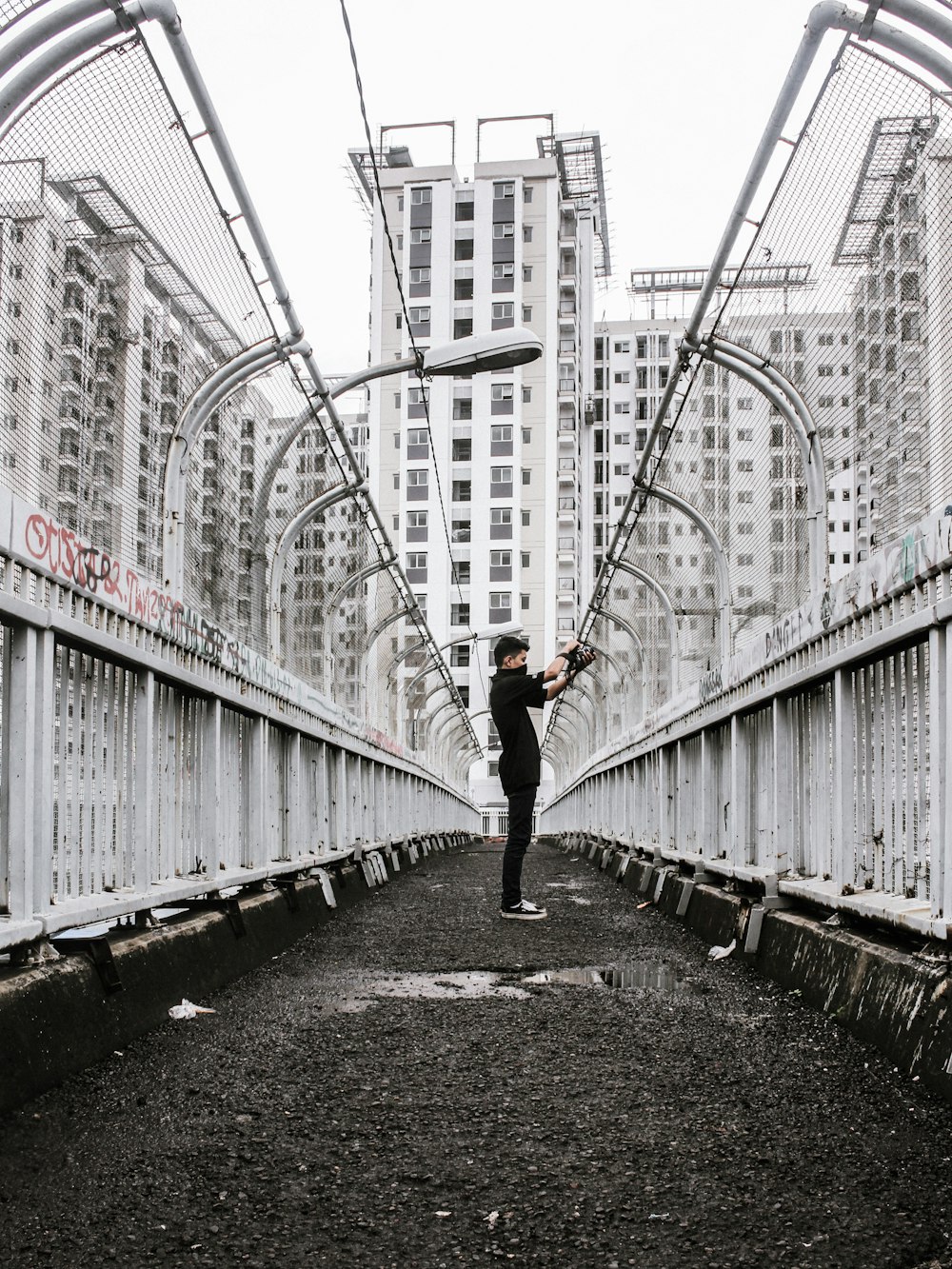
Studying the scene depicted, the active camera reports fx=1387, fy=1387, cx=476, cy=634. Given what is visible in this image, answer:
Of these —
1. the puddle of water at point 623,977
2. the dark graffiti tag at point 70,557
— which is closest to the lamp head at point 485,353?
the puddle of water at point 623,977

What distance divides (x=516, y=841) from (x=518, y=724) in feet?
2.62

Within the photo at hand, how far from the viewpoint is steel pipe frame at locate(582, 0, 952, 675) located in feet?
13.5

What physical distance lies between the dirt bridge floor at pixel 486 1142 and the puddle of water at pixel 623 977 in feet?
1.05

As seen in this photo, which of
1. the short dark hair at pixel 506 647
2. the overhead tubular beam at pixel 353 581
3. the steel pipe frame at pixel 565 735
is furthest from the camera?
the steel pipe frame at pixel 565 735

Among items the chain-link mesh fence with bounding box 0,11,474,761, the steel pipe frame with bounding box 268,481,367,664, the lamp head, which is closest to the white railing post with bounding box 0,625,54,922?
the chain-link mesh fence with bounding box 0,11,474,761

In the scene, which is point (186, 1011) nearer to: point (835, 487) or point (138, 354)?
point (138, 354)

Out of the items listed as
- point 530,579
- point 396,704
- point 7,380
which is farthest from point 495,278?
point 7,380

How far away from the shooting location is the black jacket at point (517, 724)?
9164mm

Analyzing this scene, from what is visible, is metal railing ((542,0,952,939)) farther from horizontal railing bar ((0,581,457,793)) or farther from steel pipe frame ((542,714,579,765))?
steel pipe frame ((542,714,579,765))

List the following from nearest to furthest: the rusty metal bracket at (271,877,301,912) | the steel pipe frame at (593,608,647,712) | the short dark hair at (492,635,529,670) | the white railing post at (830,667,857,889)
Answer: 1. the white railing post at (830,667,857,889)
2. the rusty metal bracket at (271,877,301,912)
3. the short dark hair at (492,635,529,670)
4. the steel pipe frame at (593,608,647,712)

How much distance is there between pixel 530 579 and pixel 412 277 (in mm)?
19560

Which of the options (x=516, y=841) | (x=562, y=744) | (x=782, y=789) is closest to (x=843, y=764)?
(x=782, y=789)

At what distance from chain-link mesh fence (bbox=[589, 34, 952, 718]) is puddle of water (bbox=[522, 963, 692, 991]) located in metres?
1.72

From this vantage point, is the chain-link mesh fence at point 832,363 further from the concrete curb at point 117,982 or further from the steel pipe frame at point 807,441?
the concrete curb at point 117,982
